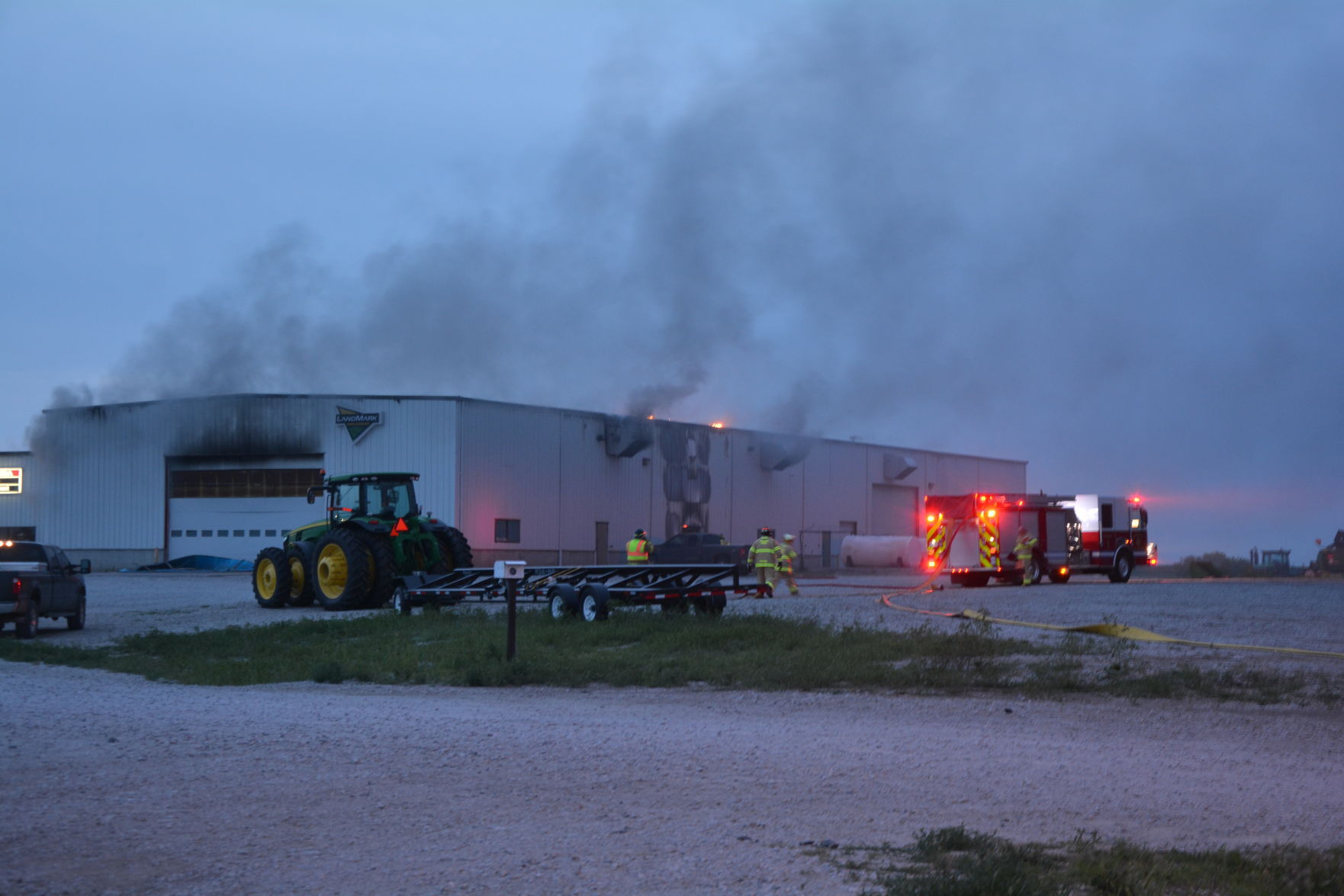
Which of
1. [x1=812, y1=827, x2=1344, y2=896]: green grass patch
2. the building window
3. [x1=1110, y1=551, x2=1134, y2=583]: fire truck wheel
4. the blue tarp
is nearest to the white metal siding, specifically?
the building window

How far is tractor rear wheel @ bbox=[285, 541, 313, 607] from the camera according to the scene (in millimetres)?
27078

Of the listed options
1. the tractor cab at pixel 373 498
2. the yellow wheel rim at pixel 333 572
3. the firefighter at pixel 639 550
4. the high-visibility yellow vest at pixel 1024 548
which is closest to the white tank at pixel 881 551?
the high-visibility yellow vest at pixel 1024 548

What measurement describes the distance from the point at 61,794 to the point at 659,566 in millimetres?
13662

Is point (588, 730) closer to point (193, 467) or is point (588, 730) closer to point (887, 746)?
point (887, 746)

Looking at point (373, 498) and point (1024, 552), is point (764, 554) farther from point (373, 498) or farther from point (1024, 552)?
point (1024, 552)

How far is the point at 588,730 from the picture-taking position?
10.3m

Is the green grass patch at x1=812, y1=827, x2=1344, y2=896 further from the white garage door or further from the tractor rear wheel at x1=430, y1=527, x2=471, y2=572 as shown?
the white garage door

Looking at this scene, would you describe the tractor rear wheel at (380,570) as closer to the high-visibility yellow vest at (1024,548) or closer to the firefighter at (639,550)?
the firefighter at (639,550)

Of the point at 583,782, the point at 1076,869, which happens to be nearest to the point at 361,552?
the point at 583,782

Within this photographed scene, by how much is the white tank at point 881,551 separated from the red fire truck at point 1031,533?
1436 centimetres

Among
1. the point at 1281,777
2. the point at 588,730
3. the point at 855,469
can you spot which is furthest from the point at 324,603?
the point at 855,469

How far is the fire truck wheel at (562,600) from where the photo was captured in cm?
1984

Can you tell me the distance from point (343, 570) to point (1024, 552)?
1892cm

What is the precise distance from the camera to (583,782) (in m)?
8.00
